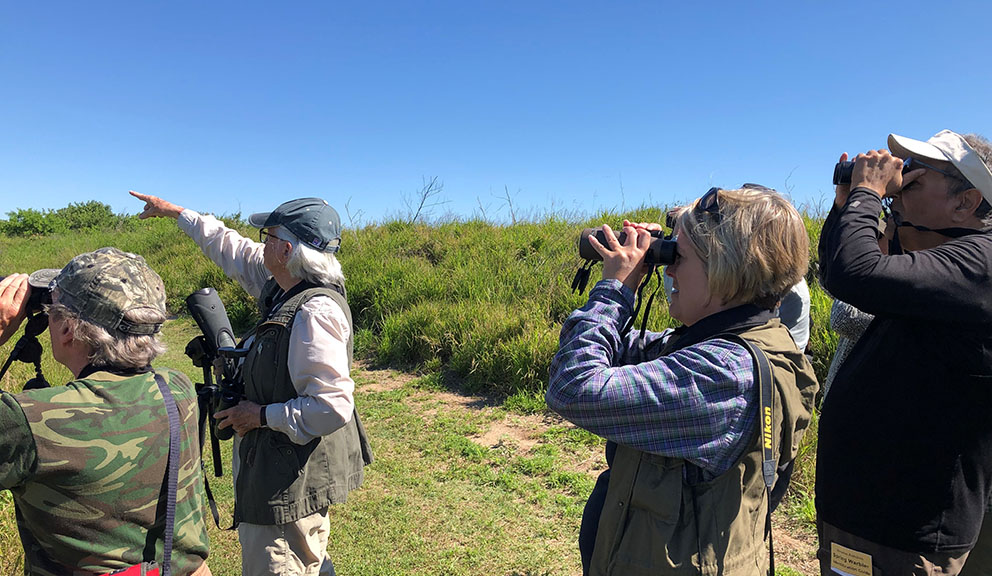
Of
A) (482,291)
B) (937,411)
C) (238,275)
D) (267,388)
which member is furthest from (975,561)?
(482,291)

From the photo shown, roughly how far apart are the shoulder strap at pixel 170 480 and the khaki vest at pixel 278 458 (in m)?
0.57

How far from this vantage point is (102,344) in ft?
5.44

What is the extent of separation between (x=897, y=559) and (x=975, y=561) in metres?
0.45

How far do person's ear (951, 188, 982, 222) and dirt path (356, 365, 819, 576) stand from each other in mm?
2285

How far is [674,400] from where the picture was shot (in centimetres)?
139

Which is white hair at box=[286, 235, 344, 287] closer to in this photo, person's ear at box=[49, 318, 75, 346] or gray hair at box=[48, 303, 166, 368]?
gray hair at box=[48, 303, 166, 368]

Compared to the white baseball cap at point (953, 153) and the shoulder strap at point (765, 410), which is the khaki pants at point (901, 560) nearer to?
the shoulder strap at point (765, 410)

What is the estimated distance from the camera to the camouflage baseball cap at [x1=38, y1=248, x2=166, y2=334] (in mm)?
1659

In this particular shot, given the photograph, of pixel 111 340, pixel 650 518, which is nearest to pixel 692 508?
pixel 650 518

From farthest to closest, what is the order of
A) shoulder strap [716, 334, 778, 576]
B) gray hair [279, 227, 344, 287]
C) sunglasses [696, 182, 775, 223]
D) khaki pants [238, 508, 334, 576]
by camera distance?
1. gray hair [279, 227, 344, 287]
2. khaki pants [238, 508, 334, 576]
3. sunglasses [696, 182, 775, 223]
4. shoulder strap [716, 334, 778, 576]

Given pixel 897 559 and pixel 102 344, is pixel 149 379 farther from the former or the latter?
pixel 897 559

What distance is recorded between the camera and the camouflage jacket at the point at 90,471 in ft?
4.69

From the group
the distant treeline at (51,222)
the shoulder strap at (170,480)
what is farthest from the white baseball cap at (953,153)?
the distant treeline at (51,222)

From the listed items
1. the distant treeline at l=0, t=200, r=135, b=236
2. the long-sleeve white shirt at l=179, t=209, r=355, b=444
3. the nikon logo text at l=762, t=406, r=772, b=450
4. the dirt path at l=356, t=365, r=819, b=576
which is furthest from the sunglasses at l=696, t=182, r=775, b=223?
the distant treeline at l=0, t=200, r=135, b=236
